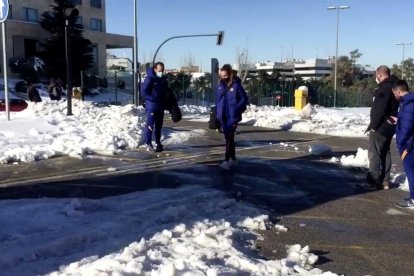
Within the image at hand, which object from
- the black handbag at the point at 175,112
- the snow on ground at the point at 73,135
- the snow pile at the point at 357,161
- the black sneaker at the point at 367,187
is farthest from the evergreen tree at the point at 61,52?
the black sneaker at the point at 367,187

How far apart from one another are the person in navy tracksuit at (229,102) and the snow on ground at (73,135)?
2.74 meters

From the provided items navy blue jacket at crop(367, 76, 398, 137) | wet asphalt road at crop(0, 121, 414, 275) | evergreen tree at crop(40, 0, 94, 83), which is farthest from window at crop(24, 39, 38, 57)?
navy blue jacket at crop(367, 76, 398, 137)

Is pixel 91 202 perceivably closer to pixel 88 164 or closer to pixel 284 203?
pixel 284 203

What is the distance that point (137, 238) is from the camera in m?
5.14

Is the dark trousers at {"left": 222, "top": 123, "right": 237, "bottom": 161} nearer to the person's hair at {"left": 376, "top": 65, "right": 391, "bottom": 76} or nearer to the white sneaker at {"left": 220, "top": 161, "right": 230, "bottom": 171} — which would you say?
the white sneaker at {"left": 220, "top": 161, "right": 230, "bottom": 171}

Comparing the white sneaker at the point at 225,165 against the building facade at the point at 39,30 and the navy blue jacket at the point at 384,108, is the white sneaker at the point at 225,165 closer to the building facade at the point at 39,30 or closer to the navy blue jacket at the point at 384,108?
the navy blue jacket at the point at 384,108

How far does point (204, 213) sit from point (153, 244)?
1.36 meters

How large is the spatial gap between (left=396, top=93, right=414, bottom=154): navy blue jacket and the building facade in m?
44.4

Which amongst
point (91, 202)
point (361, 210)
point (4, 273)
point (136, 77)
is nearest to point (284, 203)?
point (361, 210)

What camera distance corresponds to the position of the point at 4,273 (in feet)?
13.6

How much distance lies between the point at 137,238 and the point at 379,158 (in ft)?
14.5

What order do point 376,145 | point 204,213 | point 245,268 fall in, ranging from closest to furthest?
point 245,268 < point 204,213 < point 376,145

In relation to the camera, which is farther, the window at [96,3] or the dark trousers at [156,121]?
the window at [96,3]

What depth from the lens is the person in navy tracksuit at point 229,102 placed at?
9.40 metres
